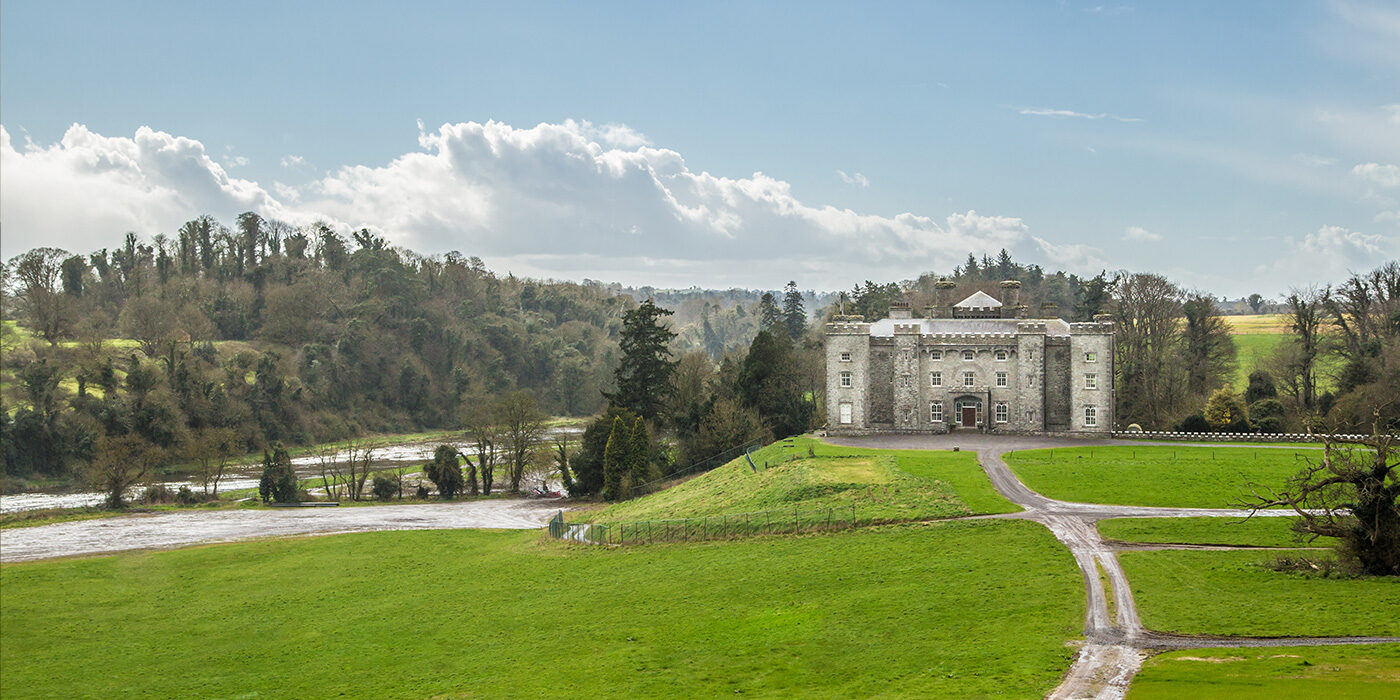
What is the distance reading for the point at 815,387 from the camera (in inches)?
3428

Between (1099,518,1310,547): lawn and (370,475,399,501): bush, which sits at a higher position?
(1099,518,1310,547): lawn

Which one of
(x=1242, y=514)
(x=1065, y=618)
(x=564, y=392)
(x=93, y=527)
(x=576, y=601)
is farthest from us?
(x=564, y=392)

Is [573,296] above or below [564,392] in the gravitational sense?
above

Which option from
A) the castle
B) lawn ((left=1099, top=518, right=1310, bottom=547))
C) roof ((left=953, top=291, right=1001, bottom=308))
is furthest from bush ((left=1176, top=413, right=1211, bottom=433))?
lawn ((left=1099, top=518, right=1310, bottom=547))

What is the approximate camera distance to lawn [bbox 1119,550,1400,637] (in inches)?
826

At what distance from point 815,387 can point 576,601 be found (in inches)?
2283

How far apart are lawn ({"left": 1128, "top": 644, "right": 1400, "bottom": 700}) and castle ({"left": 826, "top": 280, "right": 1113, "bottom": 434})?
3764 cm

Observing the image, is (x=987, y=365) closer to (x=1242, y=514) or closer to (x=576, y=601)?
(x=1242, y=514)

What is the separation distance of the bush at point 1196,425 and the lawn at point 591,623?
29.5m

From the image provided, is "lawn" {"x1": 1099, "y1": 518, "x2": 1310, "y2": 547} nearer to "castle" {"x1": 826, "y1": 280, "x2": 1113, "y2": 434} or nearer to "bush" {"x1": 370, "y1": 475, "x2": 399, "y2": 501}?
"castle" {"x1": 826, "y1": 280, "x2": 1113, "y2": 434}

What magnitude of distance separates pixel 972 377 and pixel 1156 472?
17.2 m

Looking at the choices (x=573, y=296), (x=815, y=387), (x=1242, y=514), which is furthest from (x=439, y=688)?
(x=573, y=296)

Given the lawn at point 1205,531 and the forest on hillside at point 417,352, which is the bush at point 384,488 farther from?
the lawn at point 1205,531

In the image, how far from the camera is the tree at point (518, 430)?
69000mm
